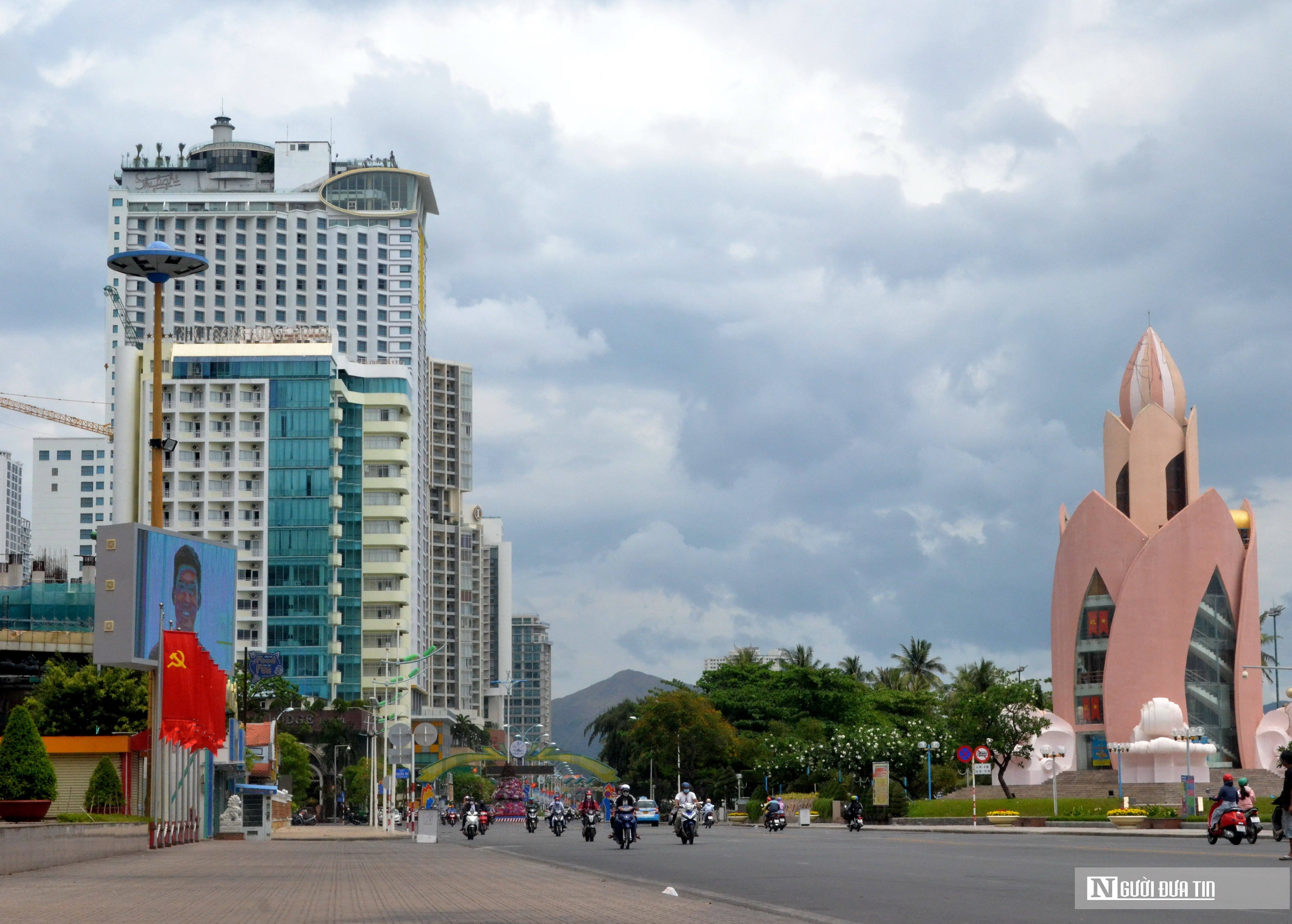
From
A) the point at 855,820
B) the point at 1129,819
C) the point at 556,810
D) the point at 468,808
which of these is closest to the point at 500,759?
the point at 556,810

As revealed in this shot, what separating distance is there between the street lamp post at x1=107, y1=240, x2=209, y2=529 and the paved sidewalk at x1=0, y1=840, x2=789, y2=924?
12459mm

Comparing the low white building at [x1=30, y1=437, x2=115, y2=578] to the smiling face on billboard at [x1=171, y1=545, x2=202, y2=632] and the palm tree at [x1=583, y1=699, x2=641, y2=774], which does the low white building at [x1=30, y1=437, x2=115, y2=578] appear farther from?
the smiling face on billboard at [x1=171, y1=545, x2=202, y2=632]

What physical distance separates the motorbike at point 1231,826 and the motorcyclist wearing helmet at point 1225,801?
49 mm

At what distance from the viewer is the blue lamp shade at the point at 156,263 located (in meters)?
38.4

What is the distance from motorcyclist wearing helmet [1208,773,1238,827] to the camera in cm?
2962

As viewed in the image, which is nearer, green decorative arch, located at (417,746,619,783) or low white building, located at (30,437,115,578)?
green decorative arch, located at (417,746,619,783)

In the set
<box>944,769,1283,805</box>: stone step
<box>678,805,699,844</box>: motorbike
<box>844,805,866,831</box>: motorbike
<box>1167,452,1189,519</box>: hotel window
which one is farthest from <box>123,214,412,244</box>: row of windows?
<box>678,805,699,844</box>: motorbike

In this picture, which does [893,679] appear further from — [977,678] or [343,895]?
[343,895]

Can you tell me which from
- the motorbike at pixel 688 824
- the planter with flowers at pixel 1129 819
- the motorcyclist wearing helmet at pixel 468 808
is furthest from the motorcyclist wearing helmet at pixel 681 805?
the planter with flowers at pixel 1129 819

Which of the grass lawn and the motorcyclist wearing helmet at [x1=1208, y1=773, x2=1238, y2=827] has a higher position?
A: the motorcyclist wearing helmet at [x1=1208, y1=773, x2=1238, y2=827]

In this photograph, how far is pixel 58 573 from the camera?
112438 mm

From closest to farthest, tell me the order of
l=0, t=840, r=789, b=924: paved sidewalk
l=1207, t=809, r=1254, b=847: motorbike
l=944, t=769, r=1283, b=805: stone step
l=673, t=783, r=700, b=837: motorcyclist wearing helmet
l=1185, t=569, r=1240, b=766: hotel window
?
l=0, t=840, r=789, b=924: paved sidewalk → l=1207, t=809, r=1254, b=847: motorbike → l=673, t=783, r=700, b=837: motorcyclist wearing helmet → l=944, t=769, r=1283, b=805: stone step → l=1185, t=569, r=1240, b=766: hotel window

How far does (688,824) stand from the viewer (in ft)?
119

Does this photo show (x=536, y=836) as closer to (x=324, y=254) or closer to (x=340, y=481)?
(x=340, y=481)
